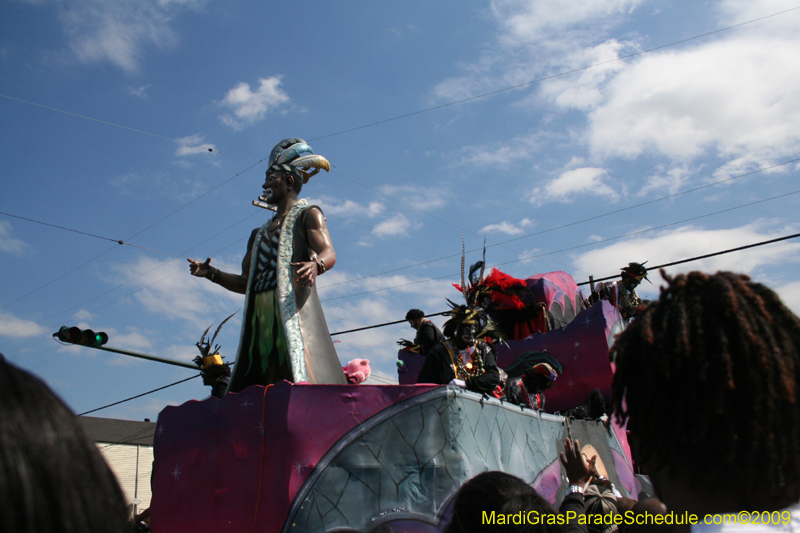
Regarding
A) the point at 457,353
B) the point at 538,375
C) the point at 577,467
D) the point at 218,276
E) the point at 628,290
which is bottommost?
the point at 577,467

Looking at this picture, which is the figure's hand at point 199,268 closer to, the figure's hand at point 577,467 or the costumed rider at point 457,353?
the costumed rider at point 457,353

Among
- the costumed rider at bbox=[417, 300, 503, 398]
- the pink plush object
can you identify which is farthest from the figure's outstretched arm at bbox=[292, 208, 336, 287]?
the pink plush object

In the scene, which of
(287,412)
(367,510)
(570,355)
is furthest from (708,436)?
(570,355)

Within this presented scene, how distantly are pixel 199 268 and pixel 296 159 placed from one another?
1340mm

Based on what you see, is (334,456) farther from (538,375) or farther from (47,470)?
(538,375)

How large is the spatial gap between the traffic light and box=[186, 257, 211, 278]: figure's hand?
258 inches

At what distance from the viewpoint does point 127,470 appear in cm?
2536

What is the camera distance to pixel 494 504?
1.68m

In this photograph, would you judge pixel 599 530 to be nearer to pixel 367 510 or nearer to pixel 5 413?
pixel 367 510

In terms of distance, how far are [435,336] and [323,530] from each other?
110 inches

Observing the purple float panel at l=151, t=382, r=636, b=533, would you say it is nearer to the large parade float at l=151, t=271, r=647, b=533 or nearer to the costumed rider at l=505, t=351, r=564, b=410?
the large parade float at l=151, t=271, r=647, b=533


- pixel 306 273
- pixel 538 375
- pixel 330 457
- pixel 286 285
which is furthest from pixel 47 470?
pixel 538 375

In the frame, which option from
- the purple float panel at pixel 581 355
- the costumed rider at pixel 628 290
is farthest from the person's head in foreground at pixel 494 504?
the costumed rider at pixel 628 290

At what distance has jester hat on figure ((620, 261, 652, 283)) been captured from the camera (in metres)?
7.33
